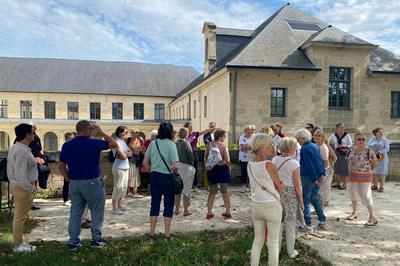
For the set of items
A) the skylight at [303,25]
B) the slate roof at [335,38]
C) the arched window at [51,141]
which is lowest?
the arched window at [51,141]

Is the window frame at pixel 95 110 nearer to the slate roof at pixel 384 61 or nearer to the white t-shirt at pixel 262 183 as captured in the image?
the slate roof at pixel 384 61

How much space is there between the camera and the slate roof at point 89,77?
145 feet

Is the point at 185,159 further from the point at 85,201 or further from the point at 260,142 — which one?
the point at 260,142

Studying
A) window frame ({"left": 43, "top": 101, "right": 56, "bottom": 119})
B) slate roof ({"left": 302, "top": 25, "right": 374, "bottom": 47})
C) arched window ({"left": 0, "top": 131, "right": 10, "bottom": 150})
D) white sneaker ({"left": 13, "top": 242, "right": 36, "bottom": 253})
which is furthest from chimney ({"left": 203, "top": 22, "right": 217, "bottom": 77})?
arched window ({"left": 0, "top": 131, "right": 10, "bottom": 150})

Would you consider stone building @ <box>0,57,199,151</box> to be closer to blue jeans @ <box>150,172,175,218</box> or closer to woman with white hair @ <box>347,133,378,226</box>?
woman with white hair @ <box>347,133,378,226</box>

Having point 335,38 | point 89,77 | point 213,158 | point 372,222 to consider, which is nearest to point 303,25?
point 335,38

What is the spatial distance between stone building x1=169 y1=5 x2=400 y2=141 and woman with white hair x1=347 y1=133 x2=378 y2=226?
10.9m

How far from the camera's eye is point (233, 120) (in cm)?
1745

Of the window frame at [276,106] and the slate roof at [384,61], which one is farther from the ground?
the slate roof at [384,61]

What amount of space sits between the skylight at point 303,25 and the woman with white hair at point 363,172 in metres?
15.8

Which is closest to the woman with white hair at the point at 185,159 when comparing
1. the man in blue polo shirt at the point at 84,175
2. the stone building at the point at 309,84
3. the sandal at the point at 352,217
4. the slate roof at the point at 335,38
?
the man in blue polo shirt at the point at 84,175

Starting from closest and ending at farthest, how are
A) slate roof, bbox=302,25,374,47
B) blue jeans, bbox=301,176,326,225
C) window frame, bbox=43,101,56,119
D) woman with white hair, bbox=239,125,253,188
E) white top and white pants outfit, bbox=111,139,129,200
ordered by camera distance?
blue jeans, bbox=301,176,326,225
white top and white pants outfit, bbox=111,139,129,200
woman with white hair, bbox=239,125,253,188
slate roof, bbox=302,25,374,47
window frame, bbox=43,101,56,119

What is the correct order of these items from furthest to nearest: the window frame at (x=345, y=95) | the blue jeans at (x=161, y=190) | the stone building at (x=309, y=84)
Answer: the window frame at (x=345, y=95)
the stone building at (x=309, y=84)
the blue jeans at (x=161, y=190)

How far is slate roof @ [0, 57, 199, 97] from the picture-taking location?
4412 cm
